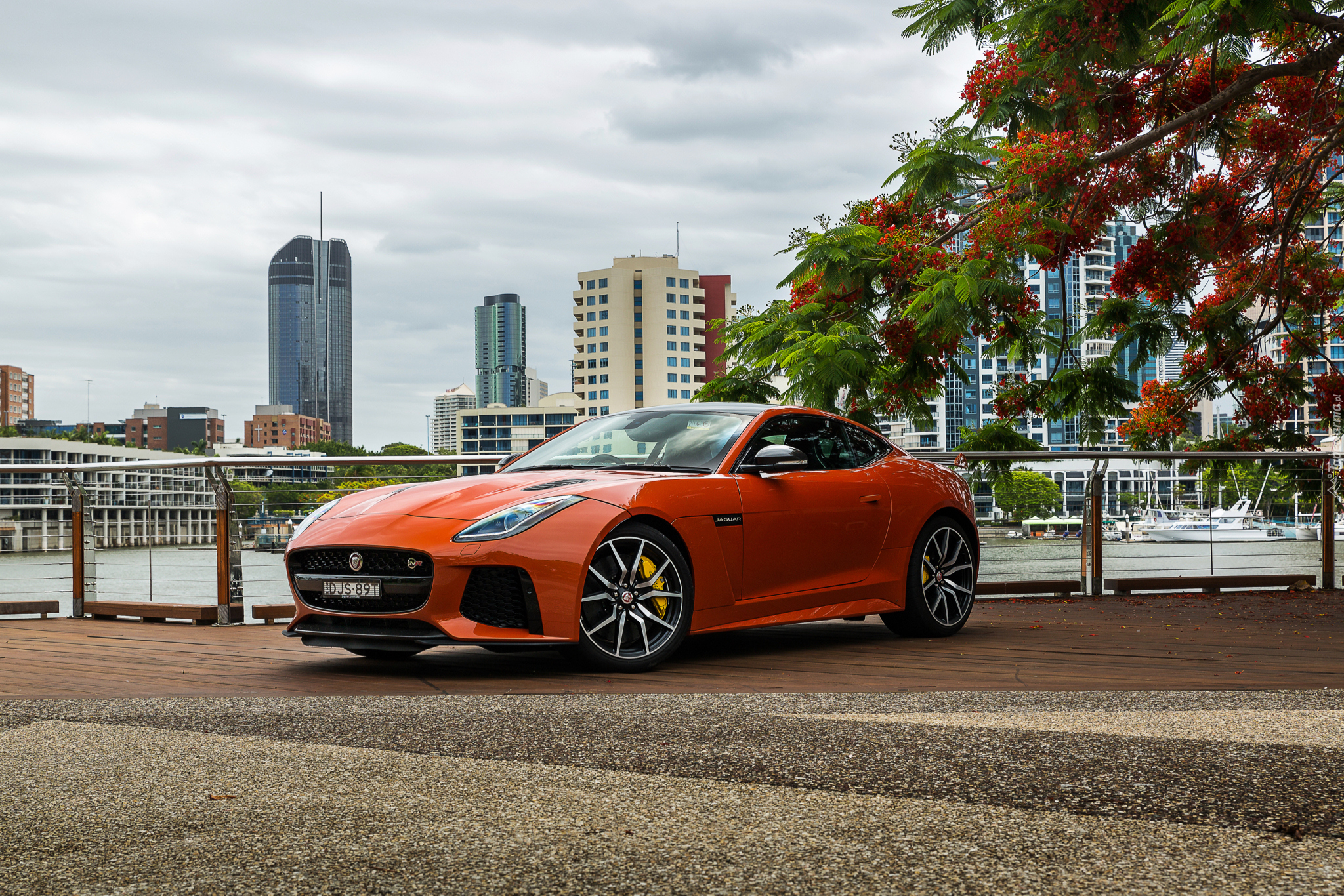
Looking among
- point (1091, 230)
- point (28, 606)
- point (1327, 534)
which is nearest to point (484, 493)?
point (28, 606)

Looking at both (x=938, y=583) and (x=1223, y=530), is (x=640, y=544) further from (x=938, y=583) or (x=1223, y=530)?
(x=1223, y=530)

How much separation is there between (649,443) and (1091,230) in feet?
19.1

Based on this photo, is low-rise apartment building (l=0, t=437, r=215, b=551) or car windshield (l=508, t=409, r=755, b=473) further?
low-rise apartment building (l=0, t=437, r=215, b=551)

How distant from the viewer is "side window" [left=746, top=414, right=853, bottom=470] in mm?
6465

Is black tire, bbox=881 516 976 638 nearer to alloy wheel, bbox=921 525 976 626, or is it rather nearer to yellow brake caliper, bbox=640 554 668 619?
alloy wheel, bbox=921 525 976 626

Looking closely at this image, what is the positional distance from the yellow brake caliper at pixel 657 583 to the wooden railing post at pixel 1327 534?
25.0ft

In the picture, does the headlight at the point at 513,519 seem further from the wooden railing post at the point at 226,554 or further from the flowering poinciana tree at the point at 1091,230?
the flowering poinciana tree at the point at 1091,230

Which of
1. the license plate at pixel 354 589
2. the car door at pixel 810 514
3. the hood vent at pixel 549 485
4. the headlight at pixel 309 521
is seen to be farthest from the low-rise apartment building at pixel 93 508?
the car door at pixel 810 514

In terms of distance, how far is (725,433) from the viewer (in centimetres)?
624

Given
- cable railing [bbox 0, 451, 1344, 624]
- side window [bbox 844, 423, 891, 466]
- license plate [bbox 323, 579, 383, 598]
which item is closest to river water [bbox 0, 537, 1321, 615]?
cable railing [bbox 0, 451, 1344, 624]

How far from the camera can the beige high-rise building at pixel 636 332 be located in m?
164

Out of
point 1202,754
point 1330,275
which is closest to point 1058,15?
point 1330,275

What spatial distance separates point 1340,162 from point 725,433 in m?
8.65

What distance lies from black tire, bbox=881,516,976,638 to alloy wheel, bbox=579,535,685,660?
1.86 metres
